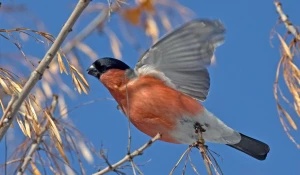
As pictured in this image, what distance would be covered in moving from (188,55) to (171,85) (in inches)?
8.8

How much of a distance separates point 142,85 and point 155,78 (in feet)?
0.22

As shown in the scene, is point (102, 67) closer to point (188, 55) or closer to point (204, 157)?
point (188, 55)

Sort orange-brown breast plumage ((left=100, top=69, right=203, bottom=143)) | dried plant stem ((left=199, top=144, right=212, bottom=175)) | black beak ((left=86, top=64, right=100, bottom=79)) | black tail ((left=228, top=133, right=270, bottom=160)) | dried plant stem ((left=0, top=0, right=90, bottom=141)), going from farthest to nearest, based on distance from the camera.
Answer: black tail ((left=228, top=133, right=270, bottom=160)) < black beak ((left=86, top=64, right=100, bottom=79)) < orange-brown breast plumage ((left=100, top=69, right=203, bottom=143)) < dried plant stem ((left=199, top=144, right=212, bottom=175)) < dried plant stem ((left=0, top=0, right=90, bottom=141))

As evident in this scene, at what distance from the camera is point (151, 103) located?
93.3 inches

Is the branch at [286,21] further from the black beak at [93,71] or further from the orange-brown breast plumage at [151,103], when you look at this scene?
the black beak at [93,71]

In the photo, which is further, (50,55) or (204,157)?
(204,157)

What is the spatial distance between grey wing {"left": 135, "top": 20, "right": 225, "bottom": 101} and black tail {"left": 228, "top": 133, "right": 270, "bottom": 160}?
39 cm

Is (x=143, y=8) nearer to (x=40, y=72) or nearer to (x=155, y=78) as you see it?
(x=155, y=78)

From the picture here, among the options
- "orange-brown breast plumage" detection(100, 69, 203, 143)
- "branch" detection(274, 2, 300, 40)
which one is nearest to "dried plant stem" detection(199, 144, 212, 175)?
"branch" detection(274, 2, 300, 40)

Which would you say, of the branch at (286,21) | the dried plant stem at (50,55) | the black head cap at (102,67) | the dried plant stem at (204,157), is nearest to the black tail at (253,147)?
the black head cap at (102,67)

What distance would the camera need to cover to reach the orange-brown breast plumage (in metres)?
2.33

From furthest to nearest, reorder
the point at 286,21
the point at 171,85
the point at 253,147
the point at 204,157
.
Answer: the point at 253,147 < the point at 171,85 < the point at 286,21 < the point at 204,157

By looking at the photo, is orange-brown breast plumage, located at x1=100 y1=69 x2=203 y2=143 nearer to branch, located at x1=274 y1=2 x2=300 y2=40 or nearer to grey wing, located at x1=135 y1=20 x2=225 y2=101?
grey wing, located at x1=135 y1=20 x2=225 y2=101

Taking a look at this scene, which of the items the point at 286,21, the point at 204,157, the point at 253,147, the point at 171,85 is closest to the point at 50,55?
the point at 204,157
